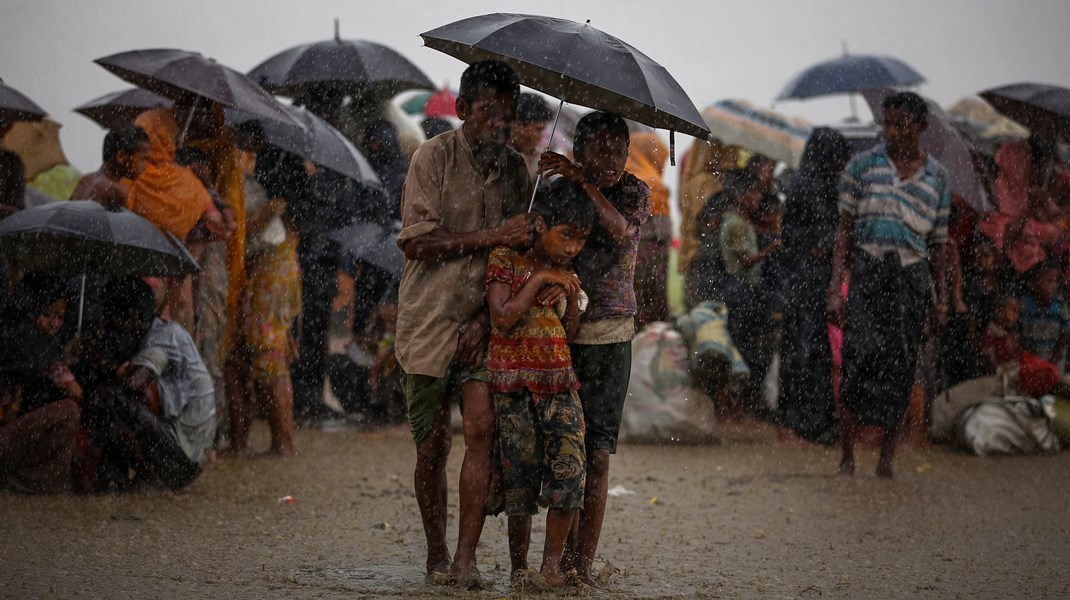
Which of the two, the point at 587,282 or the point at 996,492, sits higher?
the point at 587,282

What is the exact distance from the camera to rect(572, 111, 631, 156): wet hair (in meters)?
4.62

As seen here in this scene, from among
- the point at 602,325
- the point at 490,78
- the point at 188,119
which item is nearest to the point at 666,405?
the point at 188,119

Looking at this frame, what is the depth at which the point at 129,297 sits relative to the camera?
673 centimetres

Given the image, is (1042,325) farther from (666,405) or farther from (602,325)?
(602,325)

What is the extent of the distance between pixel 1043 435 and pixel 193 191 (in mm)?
5966

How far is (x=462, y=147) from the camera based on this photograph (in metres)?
4.70

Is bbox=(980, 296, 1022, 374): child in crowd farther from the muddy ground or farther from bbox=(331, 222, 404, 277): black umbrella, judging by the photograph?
bbox=(331, 222, 404, 277): black umbrella

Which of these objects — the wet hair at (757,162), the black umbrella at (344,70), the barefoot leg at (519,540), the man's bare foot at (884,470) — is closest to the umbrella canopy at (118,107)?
the black umbrella at (344,70)

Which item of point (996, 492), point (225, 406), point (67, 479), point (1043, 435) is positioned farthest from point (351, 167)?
point (1043, 435)

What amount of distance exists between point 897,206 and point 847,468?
5.39ft

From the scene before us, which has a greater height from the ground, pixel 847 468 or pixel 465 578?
pixel 465 578

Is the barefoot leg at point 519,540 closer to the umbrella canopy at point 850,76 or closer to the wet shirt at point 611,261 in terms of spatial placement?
the wet shirt at point 611,261

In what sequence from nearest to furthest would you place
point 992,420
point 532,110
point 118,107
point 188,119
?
1. point 188,119
2. point 532,110
3. point 992,420
4. point 118,107

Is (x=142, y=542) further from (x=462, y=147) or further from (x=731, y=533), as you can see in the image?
(x=731, y=533)
